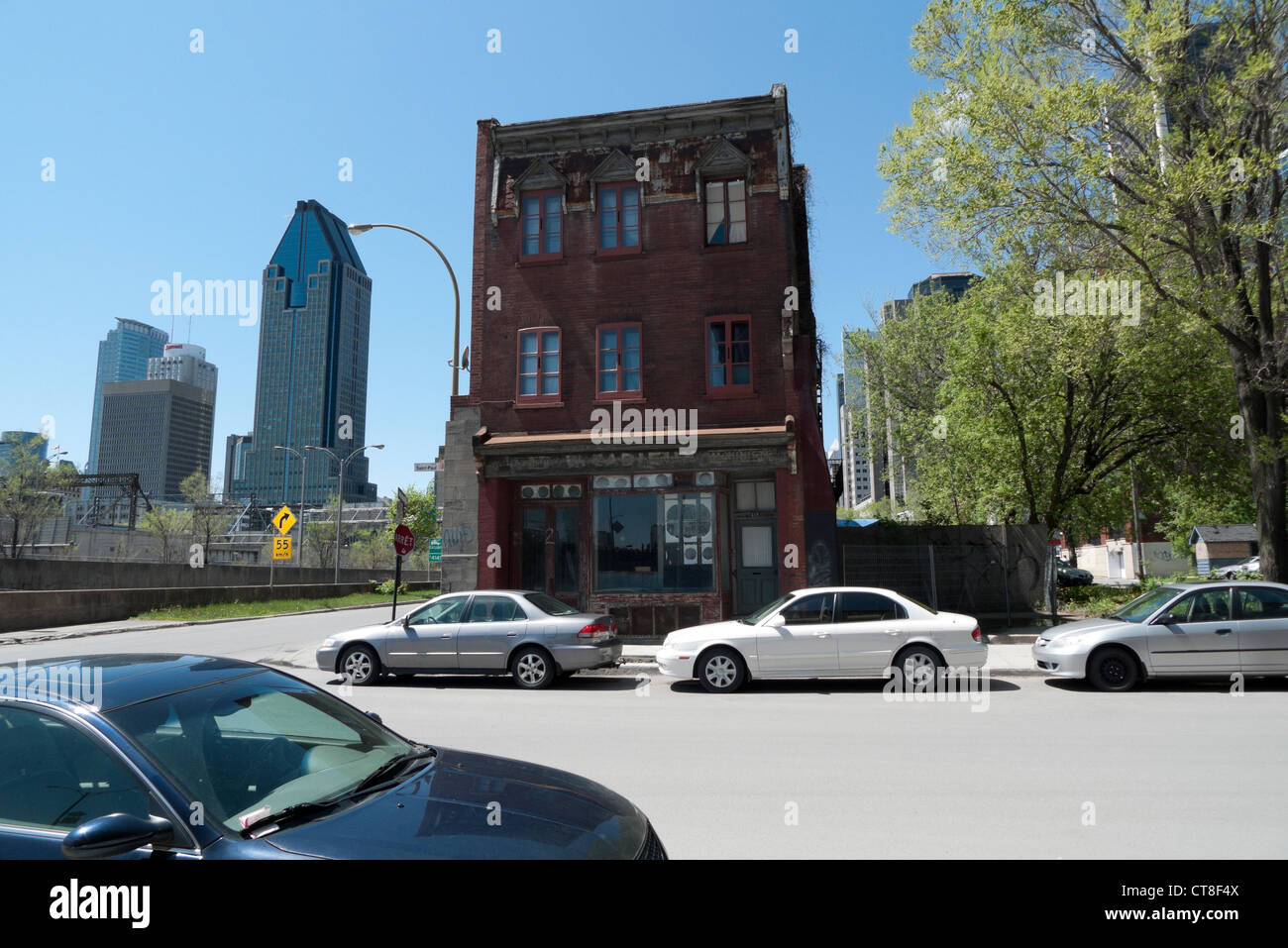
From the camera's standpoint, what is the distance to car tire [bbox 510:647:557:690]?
12461 millimetres

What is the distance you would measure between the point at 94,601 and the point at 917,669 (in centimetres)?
2556

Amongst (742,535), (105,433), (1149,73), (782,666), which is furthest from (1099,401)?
(105,433)

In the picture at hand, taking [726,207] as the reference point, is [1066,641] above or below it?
below

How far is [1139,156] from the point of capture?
17.4 meters

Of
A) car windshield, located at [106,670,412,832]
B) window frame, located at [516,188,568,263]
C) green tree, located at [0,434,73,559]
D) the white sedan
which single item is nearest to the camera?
car windshield, located at [106,670,412,832]

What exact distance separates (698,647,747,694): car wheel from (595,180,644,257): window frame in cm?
1088

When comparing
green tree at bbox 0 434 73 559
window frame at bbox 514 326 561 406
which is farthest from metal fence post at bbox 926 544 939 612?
green tree at bbox 0 434 73 559

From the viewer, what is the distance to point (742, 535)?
18344 millimetres

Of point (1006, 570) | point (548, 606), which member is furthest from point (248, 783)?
point (1006, 570)

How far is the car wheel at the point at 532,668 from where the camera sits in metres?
12.5

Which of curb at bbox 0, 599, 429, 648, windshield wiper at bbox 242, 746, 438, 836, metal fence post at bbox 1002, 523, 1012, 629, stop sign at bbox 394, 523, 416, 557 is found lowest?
curb at bbox 0, 599, 429, 648

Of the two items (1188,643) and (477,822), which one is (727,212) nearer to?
(1188,643)

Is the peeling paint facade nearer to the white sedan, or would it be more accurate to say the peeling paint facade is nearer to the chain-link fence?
the chain-link fence
